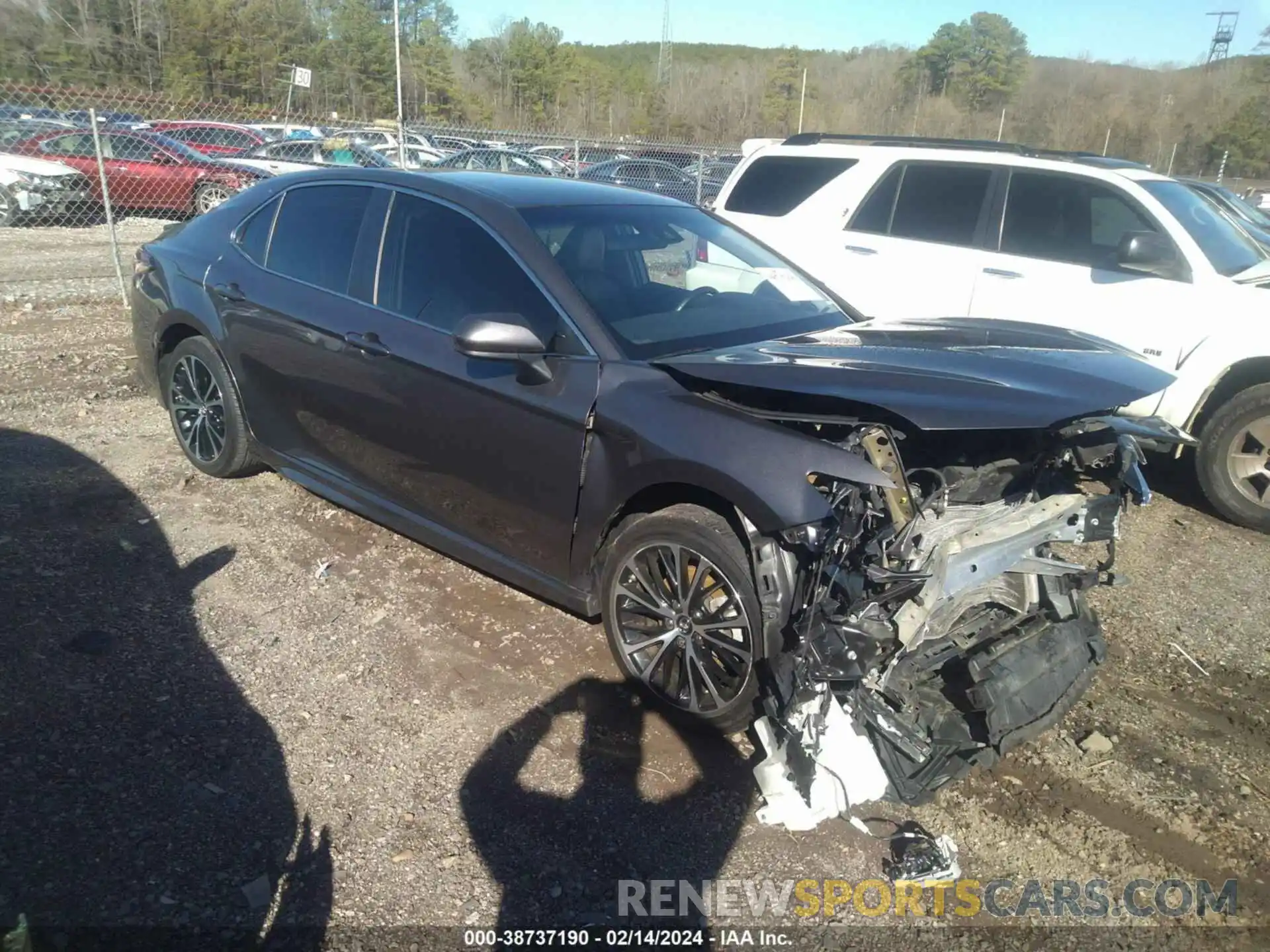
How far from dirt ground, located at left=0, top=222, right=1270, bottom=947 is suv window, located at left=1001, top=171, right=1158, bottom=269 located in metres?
2.30

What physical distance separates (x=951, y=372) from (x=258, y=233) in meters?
3.51

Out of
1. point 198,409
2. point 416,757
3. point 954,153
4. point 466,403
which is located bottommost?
point 416,757

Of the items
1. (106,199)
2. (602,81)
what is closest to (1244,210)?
(106,199)

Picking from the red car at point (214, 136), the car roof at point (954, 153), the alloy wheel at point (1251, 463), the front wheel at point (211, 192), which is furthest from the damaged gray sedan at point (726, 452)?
the red car at point (214, 136)

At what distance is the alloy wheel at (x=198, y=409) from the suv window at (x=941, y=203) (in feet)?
15.5

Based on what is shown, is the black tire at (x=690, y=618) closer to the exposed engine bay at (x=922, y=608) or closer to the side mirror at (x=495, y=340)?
the exposed engine bay at (x=922, y=608)

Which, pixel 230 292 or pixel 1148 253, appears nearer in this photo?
pixel 230 292

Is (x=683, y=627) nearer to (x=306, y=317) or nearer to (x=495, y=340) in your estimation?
(x=495, y=340)

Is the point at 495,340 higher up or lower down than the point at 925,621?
higher up

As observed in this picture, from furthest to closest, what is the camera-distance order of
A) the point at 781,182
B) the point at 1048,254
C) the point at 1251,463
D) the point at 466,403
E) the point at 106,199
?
the point at 106,199
the point at 781,182
the point at 1048,254
the point at 1251,463
the point at 466,403

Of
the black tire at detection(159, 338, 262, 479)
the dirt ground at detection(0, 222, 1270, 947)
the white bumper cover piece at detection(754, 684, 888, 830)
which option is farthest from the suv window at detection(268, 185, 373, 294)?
the white bumper cover piece at detection(754, 684, 888, 830)

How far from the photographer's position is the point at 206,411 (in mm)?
5105

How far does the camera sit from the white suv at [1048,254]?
17.7ft

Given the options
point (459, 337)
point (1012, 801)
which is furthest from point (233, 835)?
point (1012, 801)
